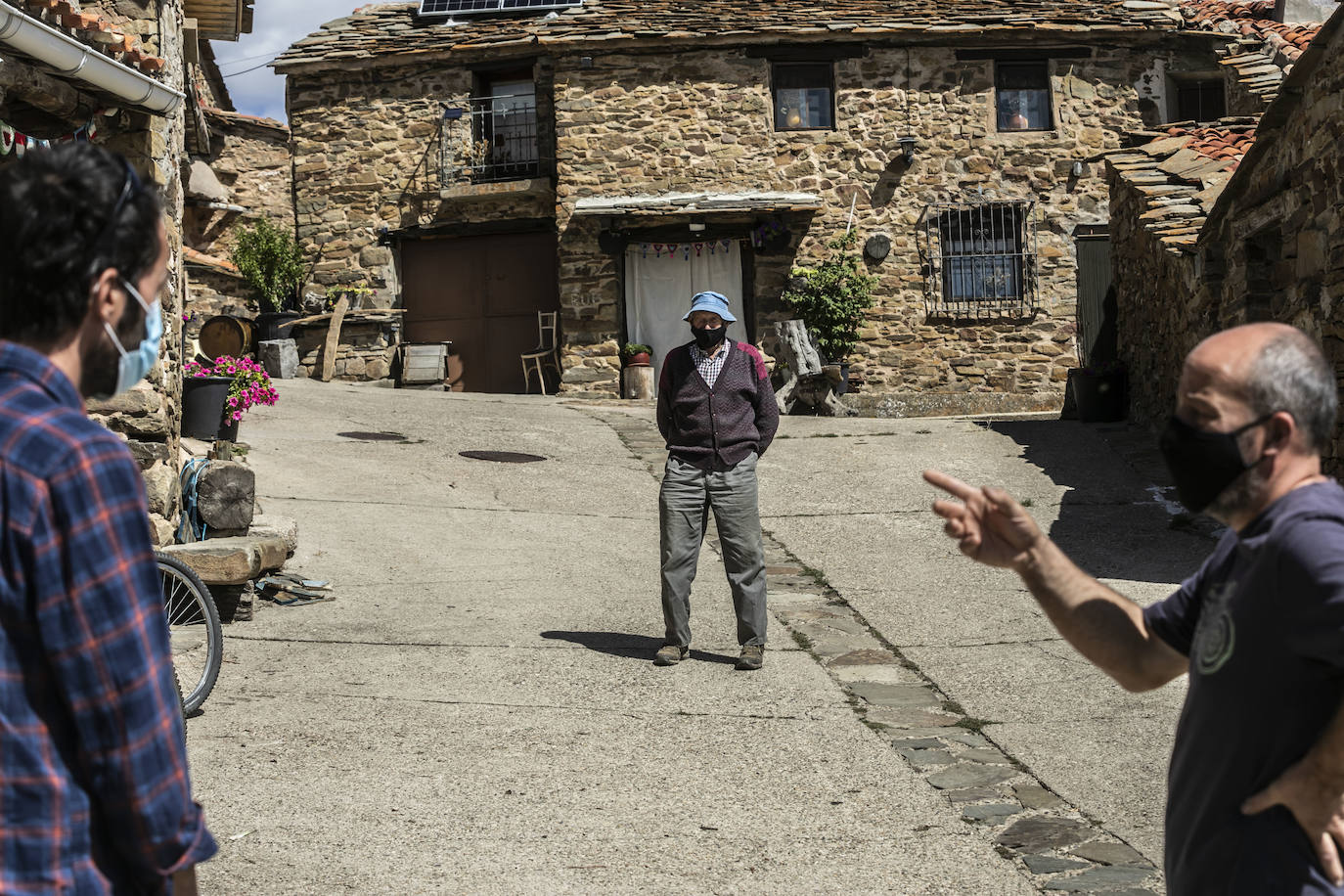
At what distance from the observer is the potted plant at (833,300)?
63.1ft

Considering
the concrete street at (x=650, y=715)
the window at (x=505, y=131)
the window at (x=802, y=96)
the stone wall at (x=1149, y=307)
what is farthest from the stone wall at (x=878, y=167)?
the concrete street at (x=650, y=715)

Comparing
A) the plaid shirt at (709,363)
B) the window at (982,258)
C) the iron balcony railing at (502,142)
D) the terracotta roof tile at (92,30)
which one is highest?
the iron balcony railing at (502,142)

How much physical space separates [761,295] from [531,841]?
1574 centimetres

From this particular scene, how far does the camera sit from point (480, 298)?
2092 centimetres

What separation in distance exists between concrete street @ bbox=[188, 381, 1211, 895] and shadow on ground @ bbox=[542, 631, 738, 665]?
0.03 m

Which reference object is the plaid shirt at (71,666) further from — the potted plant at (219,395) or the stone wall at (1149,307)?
the stone wall at (1149,307)

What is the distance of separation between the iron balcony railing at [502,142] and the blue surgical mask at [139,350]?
19.0 metres

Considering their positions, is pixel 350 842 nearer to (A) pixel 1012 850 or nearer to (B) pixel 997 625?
(A) pixel 1012 850

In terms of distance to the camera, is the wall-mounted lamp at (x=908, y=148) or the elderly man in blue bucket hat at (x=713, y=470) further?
the wall-mounted lamp at (x=908, y=148)

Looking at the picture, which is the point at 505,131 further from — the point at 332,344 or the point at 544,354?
the point at 332,344

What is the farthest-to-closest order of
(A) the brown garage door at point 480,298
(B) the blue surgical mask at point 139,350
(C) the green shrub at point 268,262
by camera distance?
1. (A) the brown garage door at point 480,298
2. (C) the green shrub at point 268,262
3. (B) the blue surgical mask at point 139,350

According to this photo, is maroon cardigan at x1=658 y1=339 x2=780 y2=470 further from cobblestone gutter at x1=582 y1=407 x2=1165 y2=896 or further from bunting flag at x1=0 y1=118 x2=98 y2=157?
bunting flag at x1=0 y1=118 x2=98 y2=157

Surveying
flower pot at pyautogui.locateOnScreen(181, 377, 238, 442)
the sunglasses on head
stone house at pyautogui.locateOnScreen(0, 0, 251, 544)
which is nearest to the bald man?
the sunglasses on head

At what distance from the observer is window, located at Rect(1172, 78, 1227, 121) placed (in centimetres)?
2003
